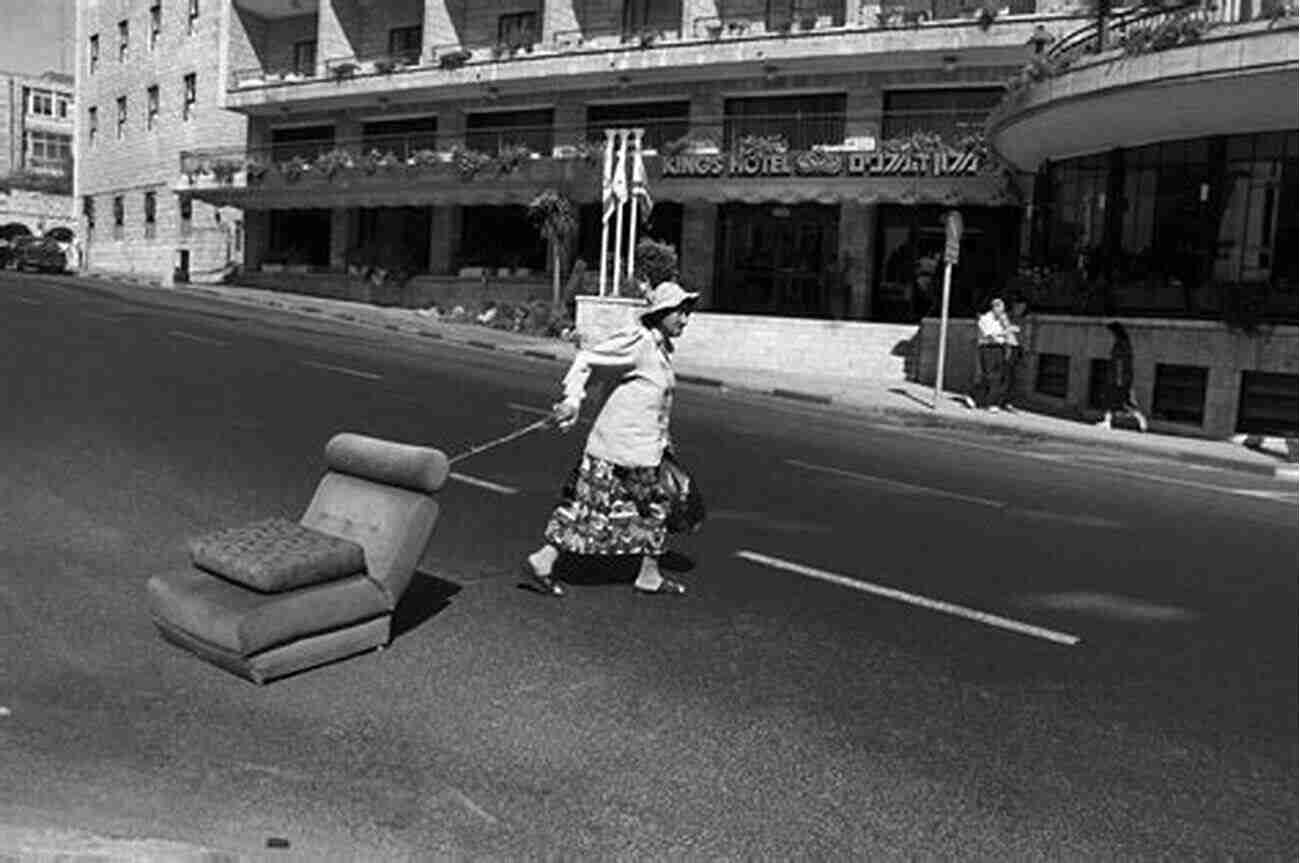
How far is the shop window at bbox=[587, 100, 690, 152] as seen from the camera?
35.8m

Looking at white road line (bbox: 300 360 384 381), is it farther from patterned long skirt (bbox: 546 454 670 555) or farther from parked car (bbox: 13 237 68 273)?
parked car (bbox: 13 237 68 273)

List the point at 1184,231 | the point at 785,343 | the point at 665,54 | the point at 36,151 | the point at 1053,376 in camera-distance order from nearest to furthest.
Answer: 1. the point at 1184,231
2. the point at 1053,376
3. the point at 785,343
4. the point at 665,54
5. the point at 36,151

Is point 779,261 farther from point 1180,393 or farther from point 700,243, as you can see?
point 1180,393

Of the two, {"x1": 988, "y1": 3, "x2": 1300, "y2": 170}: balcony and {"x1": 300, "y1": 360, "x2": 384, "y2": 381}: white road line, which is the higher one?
{"x1": 988, "y1": 3, "x2": 1300, "y2": 170}: balcony

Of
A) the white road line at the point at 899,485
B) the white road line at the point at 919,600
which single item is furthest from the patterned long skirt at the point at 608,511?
the white road line at the point at 899,485

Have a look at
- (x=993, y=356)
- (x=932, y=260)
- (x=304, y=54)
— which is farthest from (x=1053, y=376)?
(x=304, y=54)

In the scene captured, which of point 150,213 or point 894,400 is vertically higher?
point 150,213

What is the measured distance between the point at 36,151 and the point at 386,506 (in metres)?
107

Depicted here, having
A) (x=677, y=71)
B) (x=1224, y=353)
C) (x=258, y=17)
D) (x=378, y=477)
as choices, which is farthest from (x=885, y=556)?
(x=258, y=17)

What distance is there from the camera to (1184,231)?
20891mm

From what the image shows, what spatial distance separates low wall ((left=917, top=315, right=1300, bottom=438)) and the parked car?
41.3 meters

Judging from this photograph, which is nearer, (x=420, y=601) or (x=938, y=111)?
(x=420, y=601)

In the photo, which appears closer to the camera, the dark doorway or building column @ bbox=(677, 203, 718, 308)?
the dark doorway

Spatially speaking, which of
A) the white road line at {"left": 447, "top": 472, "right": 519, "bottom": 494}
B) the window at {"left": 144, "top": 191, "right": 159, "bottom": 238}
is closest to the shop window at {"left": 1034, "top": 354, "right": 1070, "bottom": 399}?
the white road line at {"left": 447, "top": 472, "right": 519, "bottom": 494}
